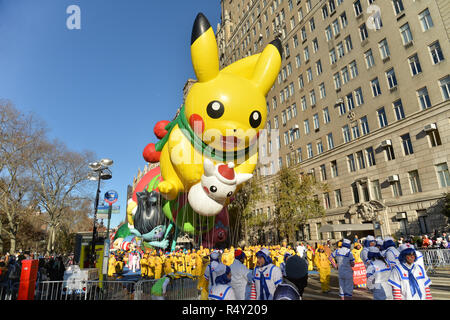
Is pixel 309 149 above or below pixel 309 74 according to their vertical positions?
below

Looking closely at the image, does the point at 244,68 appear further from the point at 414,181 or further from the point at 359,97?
the point at 359,97

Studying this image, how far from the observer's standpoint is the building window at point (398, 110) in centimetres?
2131

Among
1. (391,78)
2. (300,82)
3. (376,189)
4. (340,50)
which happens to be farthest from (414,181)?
(300,82)

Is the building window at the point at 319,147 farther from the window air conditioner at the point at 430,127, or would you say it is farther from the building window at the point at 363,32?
the window air conditioner at the point at 430,127

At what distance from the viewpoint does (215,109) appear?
11.1 meters

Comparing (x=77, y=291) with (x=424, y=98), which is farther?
(x=424, y=98)

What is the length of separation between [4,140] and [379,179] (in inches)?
1252

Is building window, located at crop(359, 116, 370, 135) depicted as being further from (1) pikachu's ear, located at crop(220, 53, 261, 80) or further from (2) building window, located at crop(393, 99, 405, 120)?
(1) pikachu's ear, located at crop(220, 53, 261, 80)

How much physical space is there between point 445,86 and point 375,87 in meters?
5.74

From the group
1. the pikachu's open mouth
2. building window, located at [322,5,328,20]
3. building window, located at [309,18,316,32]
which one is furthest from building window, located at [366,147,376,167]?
building window, located at [309,18,316,32]

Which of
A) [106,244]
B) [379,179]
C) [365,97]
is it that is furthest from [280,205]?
[106,244]

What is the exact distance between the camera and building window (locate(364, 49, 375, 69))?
2414 cm

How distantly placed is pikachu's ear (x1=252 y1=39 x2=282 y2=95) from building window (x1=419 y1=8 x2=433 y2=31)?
15175mm
